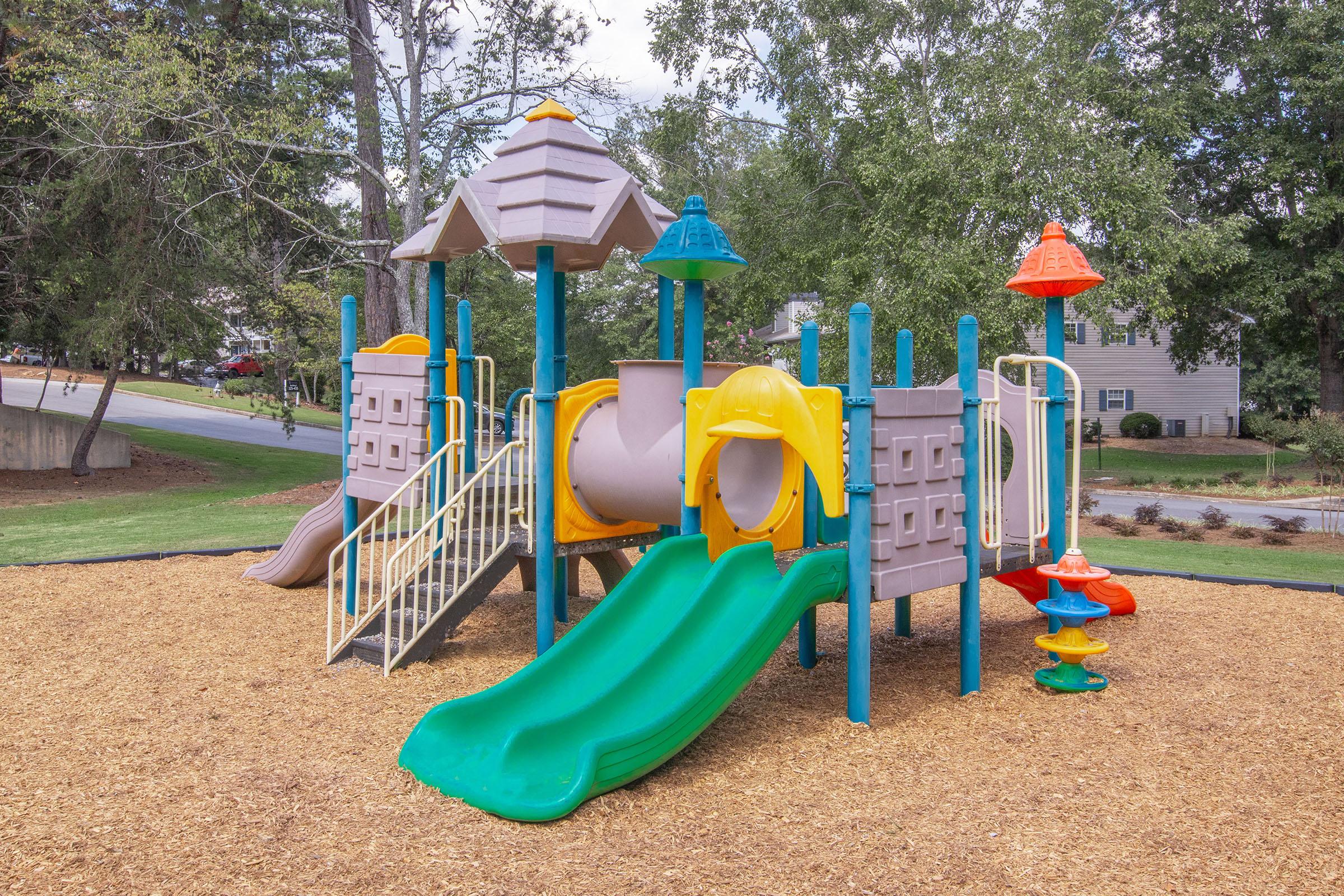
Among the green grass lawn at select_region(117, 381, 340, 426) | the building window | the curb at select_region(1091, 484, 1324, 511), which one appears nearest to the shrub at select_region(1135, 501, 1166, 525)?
the building window

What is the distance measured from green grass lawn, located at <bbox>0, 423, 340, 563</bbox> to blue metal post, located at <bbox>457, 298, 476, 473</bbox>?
201 inches

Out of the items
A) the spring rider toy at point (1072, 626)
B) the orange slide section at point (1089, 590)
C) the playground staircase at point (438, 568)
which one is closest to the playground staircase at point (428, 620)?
the playground staircase at point (438, 568)

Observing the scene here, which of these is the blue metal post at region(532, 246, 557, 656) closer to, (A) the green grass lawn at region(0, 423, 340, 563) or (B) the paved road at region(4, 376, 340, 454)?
(A) the green grass lawn at region(0, 423, 340, 563)

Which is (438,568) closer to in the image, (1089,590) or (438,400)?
(438,400)

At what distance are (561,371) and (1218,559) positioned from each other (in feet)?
28.0

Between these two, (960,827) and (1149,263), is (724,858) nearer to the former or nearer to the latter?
(960,827)

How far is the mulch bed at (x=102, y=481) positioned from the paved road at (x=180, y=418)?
3.98m

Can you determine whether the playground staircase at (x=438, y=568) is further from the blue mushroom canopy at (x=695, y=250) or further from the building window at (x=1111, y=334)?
the building window at (x=1111, y=334)

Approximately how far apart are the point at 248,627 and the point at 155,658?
0.95 meters

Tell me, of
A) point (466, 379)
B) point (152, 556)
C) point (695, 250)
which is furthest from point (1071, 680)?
point (152, 556)

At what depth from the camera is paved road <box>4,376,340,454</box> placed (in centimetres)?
2745

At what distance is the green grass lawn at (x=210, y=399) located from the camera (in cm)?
3572

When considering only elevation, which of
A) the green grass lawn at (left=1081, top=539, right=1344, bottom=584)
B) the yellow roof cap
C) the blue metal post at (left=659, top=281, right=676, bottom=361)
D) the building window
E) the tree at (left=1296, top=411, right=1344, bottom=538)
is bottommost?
the green grass lawn at (left=1081, top=539, right=1344, bottom=584)

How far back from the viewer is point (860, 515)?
518 cm
